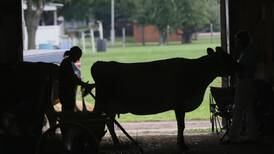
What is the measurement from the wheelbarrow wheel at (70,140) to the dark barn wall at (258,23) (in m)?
5.61

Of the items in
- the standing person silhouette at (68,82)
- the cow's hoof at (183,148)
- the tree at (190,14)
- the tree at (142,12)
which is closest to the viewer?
the standing person silhouette at (68,82)

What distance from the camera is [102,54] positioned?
116 feet

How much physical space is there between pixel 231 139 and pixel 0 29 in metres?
5.24

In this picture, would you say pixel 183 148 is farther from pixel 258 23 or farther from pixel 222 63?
pixel 258 23

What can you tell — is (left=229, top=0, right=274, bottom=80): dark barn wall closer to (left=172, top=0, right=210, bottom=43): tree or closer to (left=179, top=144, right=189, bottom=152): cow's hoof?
(left=179, top=144, right=189, bottom=152): cow's hoof

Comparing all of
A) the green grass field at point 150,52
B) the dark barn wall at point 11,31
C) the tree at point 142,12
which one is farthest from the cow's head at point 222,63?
the tree at point 142,12

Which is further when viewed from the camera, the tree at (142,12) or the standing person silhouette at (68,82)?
the tree at (142,12)

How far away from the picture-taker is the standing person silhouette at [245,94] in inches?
409

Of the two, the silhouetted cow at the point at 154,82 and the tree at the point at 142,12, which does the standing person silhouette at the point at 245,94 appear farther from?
the tree at the point at 142,12

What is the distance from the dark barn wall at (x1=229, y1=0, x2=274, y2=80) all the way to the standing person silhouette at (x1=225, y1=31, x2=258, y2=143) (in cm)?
221

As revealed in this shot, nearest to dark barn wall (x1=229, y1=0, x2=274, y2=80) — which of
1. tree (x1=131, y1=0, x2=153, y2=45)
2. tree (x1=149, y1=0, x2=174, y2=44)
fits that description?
tree (x1=149, y1=0, x2=174, y2=44)

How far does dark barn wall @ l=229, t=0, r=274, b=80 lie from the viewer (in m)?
13.0

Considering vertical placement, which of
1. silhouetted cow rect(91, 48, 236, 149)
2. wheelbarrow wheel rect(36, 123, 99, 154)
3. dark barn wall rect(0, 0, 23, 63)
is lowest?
wheelbarrow wheel rect(36, 123, 99, 154)

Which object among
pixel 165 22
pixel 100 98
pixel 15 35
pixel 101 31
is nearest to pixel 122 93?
pixel 100 98
